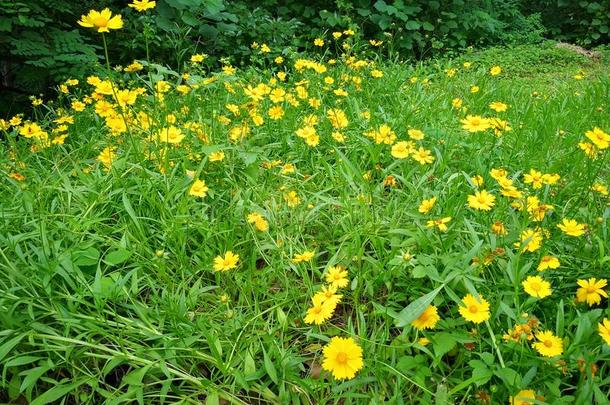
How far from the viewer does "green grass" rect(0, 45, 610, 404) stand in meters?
1.17

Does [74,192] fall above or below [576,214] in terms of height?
below

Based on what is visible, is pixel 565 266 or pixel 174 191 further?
pixel 174 191

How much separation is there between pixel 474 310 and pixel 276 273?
58 cm

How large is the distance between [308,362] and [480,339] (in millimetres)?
430

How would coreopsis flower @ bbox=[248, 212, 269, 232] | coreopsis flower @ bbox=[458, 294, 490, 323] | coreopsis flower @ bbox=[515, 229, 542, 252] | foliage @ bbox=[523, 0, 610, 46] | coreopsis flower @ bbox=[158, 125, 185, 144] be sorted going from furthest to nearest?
1. foliage @ bbox=[523, 0, 610, 46]
2. coreopsis flower @ bbox=[158, 125, 185, 144]
3. coreopsis flower @ bbox=[248, 212, 269, 232]
4. coreopsis flower @ bbox=[515, 229, 542, 252]
5. coreopsis flower @ bbox=[458, 294, 490, 323]

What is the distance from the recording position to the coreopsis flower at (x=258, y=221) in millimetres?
1536

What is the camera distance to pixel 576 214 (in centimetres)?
161

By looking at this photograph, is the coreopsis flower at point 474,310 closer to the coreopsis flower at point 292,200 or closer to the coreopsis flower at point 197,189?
the coreopsis flower at point 292,200

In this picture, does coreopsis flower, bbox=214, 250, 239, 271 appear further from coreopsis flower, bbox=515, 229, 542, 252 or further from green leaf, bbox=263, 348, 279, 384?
coreopsis flower, bbox=515, 229, 542, 252

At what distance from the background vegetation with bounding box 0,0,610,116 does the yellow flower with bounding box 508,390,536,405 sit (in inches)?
64.4

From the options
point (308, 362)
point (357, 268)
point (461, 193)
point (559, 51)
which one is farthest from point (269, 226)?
point (559, 51)

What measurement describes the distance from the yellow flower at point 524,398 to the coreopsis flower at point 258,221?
0.81m

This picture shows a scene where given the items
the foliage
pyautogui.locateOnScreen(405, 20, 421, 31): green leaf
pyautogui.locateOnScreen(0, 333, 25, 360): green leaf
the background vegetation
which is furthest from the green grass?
the foliage

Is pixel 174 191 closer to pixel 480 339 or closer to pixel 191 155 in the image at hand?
pixel 191 155
